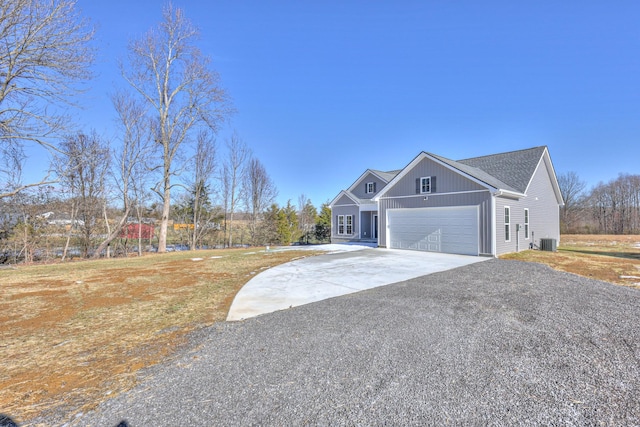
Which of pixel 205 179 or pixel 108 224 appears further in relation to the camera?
pixel 205 179

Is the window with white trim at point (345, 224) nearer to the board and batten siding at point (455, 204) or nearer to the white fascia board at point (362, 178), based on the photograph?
the white fascia board at point (362, 178)

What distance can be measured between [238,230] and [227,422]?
2373cm

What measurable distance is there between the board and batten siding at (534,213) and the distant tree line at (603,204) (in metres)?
21.0

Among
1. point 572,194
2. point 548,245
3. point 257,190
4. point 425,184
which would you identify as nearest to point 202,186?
point 257,190

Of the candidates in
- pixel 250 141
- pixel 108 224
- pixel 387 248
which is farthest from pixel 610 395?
pixel 250 141

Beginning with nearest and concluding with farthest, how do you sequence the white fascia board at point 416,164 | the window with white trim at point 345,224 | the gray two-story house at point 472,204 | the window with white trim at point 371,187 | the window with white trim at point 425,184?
the white fascia board at point 416,164 < the gray two-story house at point 472,204 < the window with white trim at point 425,184 < the window with white trim at point 371,187 < the window with white trim at point 345,224

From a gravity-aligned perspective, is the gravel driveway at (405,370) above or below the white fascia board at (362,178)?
below

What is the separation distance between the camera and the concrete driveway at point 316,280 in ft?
17.1

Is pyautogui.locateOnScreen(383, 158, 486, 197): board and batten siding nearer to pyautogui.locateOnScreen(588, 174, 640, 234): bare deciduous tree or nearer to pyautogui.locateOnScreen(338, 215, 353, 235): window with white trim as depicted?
pyautogui.locateOnScreen(338, 215, 353, 235): window with white trim

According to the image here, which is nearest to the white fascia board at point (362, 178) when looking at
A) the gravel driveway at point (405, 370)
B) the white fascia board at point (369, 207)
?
the white fascia board at point (369, 207)

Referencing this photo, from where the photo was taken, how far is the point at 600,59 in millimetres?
11312

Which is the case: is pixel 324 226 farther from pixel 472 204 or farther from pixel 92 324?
pixel 92 324

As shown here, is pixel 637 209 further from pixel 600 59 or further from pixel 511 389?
pixel 511 389

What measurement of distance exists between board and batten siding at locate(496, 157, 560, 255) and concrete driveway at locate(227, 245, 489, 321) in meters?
2.22
